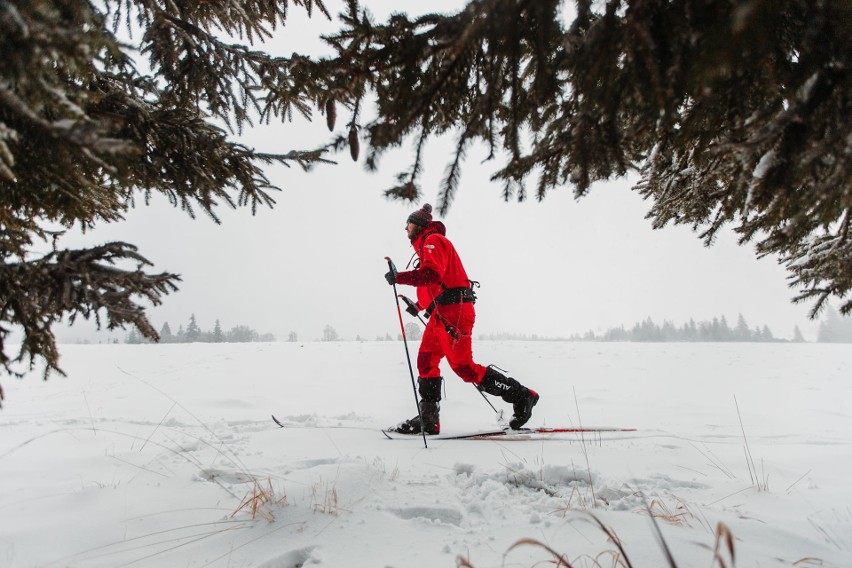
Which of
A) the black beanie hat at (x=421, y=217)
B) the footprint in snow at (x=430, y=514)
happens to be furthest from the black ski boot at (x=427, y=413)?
the footprint in snow at (x=430, y=514)

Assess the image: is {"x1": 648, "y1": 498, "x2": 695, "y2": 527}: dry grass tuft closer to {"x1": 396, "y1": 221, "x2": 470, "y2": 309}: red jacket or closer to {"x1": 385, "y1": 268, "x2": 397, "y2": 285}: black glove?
{"x1": 396, "y1": 221, "x2": 470, "y2": 309}: red jacket

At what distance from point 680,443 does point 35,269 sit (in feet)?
15.7

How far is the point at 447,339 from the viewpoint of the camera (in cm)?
418

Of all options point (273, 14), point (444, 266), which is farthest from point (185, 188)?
point (444, 266)

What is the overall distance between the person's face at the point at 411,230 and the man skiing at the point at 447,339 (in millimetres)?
176

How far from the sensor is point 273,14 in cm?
352

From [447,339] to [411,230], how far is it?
1.36 m

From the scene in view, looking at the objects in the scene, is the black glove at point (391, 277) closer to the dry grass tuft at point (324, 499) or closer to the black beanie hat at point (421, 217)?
the black beanie hat at point (421, 217)

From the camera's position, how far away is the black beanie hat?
4.50 m

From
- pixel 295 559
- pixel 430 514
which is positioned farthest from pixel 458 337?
pixel 295 559

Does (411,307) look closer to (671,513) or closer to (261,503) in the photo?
(261,503)

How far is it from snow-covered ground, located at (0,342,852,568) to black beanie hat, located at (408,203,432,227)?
2340 millimetres

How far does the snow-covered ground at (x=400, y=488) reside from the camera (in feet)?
5.59

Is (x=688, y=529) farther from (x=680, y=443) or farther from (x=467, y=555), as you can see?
(x=680, y=443)
